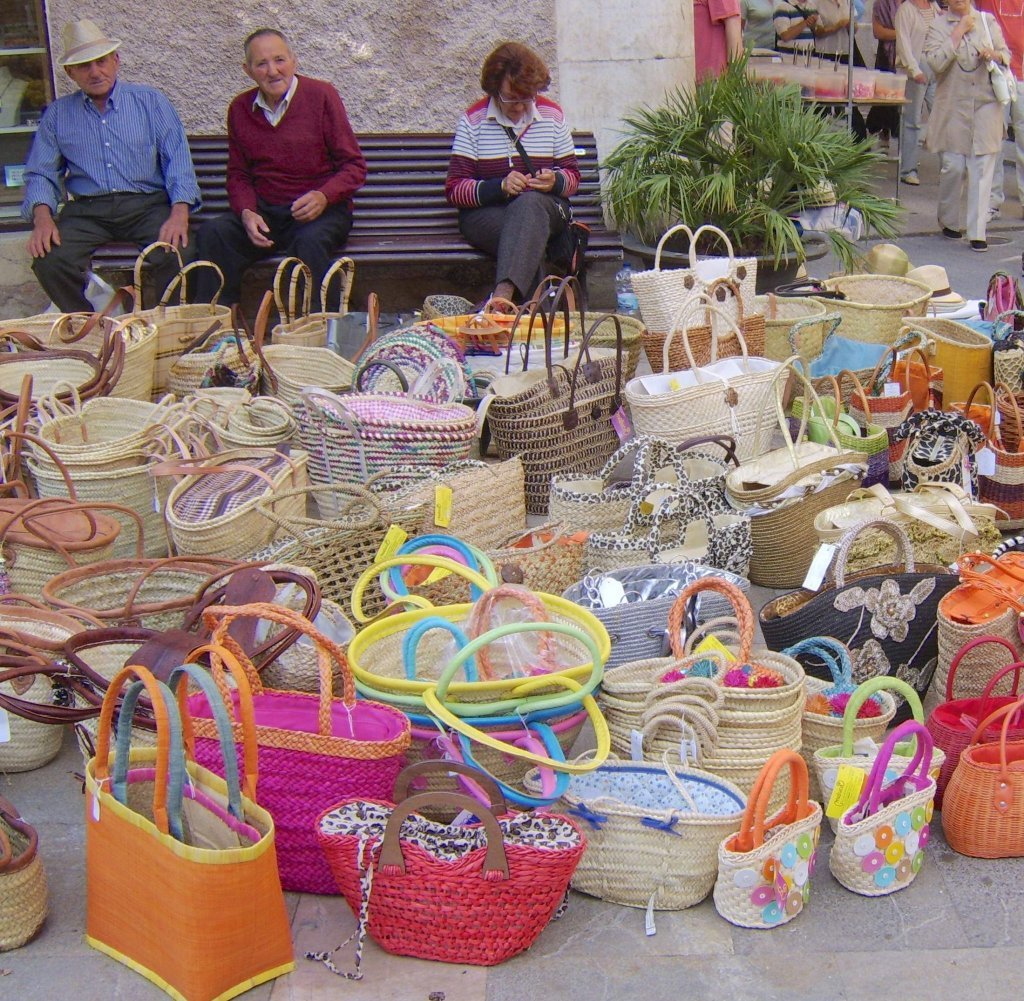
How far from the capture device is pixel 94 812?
2566 millimetres

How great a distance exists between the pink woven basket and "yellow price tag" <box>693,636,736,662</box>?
73 cm

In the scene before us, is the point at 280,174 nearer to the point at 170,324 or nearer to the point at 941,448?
the point at 170,324

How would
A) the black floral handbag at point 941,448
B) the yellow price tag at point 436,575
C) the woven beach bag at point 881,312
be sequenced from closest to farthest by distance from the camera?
the yellow price tag at point 436,575 < the black floral handbag at point 941,448 < the woven beach bag at point 881,312

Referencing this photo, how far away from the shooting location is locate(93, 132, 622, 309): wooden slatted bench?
266 inches

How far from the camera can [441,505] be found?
3.88 m

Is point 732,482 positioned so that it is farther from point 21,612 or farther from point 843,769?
point 21,612

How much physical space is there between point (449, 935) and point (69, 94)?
5734 millimetres

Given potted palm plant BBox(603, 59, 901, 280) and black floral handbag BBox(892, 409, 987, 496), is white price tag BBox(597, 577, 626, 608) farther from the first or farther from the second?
potted palm plant BBox(603, 59, 901, 280)

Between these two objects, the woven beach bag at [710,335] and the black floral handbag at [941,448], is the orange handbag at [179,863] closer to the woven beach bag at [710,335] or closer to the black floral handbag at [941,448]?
the black floral handbag at [941,448]

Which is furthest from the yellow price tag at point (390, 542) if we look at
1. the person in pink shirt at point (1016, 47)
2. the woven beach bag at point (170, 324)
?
the person in pink shirt at point (1016, 47)

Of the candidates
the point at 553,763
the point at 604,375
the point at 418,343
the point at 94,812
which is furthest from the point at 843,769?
the point at 418,343

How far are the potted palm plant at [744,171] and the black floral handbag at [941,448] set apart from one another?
7.73 feet

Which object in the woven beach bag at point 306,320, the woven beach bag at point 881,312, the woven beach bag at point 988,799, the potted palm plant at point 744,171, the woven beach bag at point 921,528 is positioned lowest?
the woven beach bag at point 988,799

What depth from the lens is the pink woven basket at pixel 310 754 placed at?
270 centimetres
